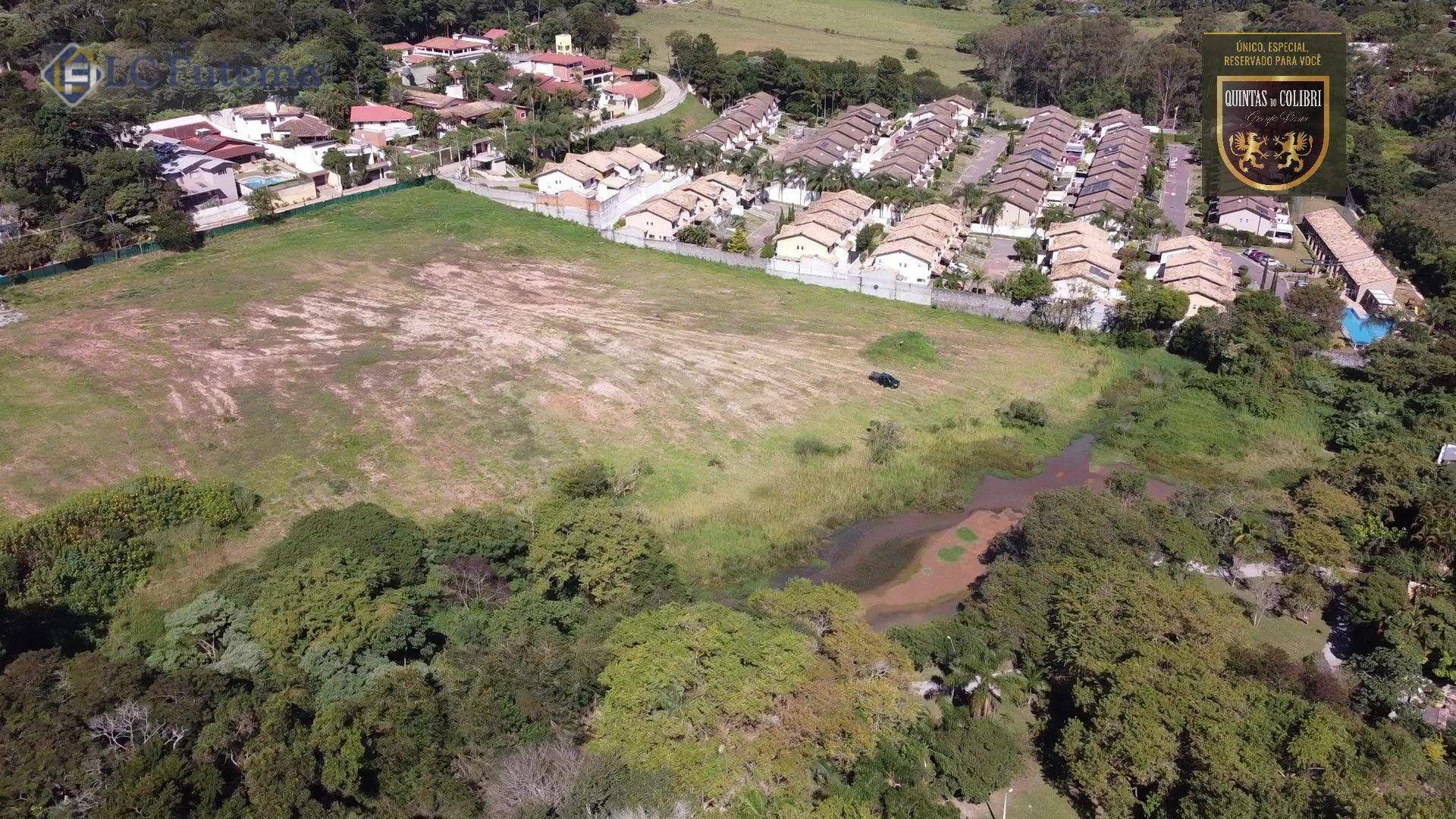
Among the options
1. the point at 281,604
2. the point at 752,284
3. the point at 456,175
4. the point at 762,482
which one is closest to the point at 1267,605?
the point at 762,482


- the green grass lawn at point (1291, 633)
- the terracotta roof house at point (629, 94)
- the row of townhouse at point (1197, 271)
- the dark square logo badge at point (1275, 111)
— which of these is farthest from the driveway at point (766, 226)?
the green grass lawn at point (1291, 633)

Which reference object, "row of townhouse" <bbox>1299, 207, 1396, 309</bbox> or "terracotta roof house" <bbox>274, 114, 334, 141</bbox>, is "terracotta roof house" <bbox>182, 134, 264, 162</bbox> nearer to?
"terracotta roof house" <bbox>274, 114, 334, 141</bbox>

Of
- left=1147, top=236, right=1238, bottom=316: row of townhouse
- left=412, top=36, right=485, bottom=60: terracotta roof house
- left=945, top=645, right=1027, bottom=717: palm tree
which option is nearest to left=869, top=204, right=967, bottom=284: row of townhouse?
left=1147, top=236, right=1238, bottom=316: row of townhouse

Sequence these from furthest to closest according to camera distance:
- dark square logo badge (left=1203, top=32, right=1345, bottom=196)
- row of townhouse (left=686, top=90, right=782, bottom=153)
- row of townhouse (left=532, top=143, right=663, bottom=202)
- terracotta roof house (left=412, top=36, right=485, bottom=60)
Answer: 1. terracotta roof house (left=412, top=36, right=485, bottom=60)
2. row of townhouse (left=686, top=90, right=782, bottom=153)
3. row of townhouse (left=532, top=143, right=663, bottom=202)
4. dark square logo badge (left=1203, top=32, right=1345, bottom=196)

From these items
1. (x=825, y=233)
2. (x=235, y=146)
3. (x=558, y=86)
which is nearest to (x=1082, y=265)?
(x=825, y=233)

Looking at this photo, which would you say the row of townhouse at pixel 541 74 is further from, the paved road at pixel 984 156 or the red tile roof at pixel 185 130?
the paved road at pixel 984 156

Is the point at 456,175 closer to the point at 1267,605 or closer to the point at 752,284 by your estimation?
the point at 752,284
